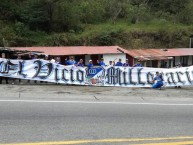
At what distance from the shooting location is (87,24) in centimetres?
4428

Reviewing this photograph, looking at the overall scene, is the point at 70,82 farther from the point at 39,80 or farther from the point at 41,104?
the point at 41,104

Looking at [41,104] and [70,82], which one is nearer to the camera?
[41,104]

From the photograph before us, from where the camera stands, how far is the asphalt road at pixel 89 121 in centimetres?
732

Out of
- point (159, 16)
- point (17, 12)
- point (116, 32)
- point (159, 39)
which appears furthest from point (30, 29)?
point (159, 16)

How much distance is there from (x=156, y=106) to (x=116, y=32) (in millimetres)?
30470

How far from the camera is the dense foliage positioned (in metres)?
37.2

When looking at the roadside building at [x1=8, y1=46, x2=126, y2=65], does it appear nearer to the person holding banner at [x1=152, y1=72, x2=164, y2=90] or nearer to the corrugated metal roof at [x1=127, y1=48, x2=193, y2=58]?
the corrugated metal roof at [x1=127, y1=48, x2=193, y2=58]

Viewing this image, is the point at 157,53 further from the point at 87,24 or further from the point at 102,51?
the point at 87,24

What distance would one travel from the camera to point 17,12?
3941 cm

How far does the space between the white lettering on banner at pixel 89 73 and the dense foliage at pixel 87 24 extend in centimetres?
1559

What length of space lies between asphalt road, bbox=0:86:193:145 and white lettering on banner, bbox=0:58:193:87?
18.7ft

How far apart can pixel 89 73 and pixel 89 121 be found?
10.2 m

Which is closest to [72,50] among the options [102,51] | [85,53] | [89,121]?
[85,53]

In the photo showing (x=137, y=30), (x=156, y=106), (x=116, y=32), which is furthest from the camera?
(x=137, y=30)
